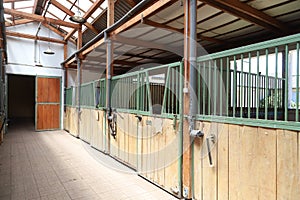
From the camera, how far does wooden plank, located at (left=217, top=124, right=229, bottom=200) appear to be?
1.92 meters

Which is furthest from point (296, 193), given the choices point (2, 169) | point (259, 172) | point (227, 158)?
point (2, 169)

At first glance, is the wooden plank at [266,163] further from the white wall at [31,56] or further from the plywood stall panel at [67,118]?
the white wall at [31,56]

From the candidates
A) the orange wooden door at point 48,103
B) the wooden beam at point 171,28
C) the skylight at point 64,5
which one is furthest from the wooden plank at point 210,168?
the orange wooden door at point 48,103

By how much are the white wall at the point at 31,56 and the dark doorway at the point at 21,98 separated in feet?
15.1

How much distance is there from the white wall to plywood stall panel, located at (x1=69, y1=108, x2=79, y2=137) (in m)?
1.34


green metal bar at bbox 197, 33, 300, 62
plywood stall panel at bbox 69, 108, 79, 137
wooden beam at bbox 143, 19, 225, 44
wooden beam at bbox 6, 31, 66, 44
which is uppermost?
wooden beam at bbox 6, 31, 66, 44

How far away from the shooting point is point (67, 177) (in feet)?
9.82

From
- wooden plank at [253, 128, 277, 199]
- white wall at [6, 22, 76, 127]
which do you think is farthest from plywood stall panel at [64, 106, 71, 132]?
wooden plank at [253, 128, 277, 199]

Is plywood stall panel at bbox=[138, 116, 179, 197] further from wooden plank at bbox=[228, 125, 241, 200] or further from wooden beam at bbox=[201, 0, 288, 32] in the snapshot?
wooden beam at bbox=[201, 0, 288, 32]

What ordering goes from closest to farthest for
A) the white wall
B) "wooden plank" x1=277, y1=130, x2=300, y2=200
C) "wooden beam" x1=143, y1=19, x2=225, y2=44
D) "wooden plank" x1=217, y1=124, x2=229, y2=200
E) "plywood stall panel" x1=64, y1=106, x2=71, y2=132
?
"wooden plank" x1=277, y1=130, x2=300, y2=200 → "wooden plank" x1=217, y1=124, x2=229, y2=200 → "wooden beam" x1=143, y1=19, x2=225, y2=44 → the white wall → "plywood stall panel" x1=64, y1=106, x2=71, y2=132

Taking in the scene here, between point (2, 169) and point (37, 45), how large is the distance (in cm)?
549

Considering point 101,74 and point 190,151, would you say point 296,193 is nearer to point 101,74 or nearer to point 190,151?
point 190,151

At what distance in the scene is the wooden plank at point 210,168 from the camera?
2.02m

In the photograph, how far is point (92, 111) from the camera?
16.4 ft
